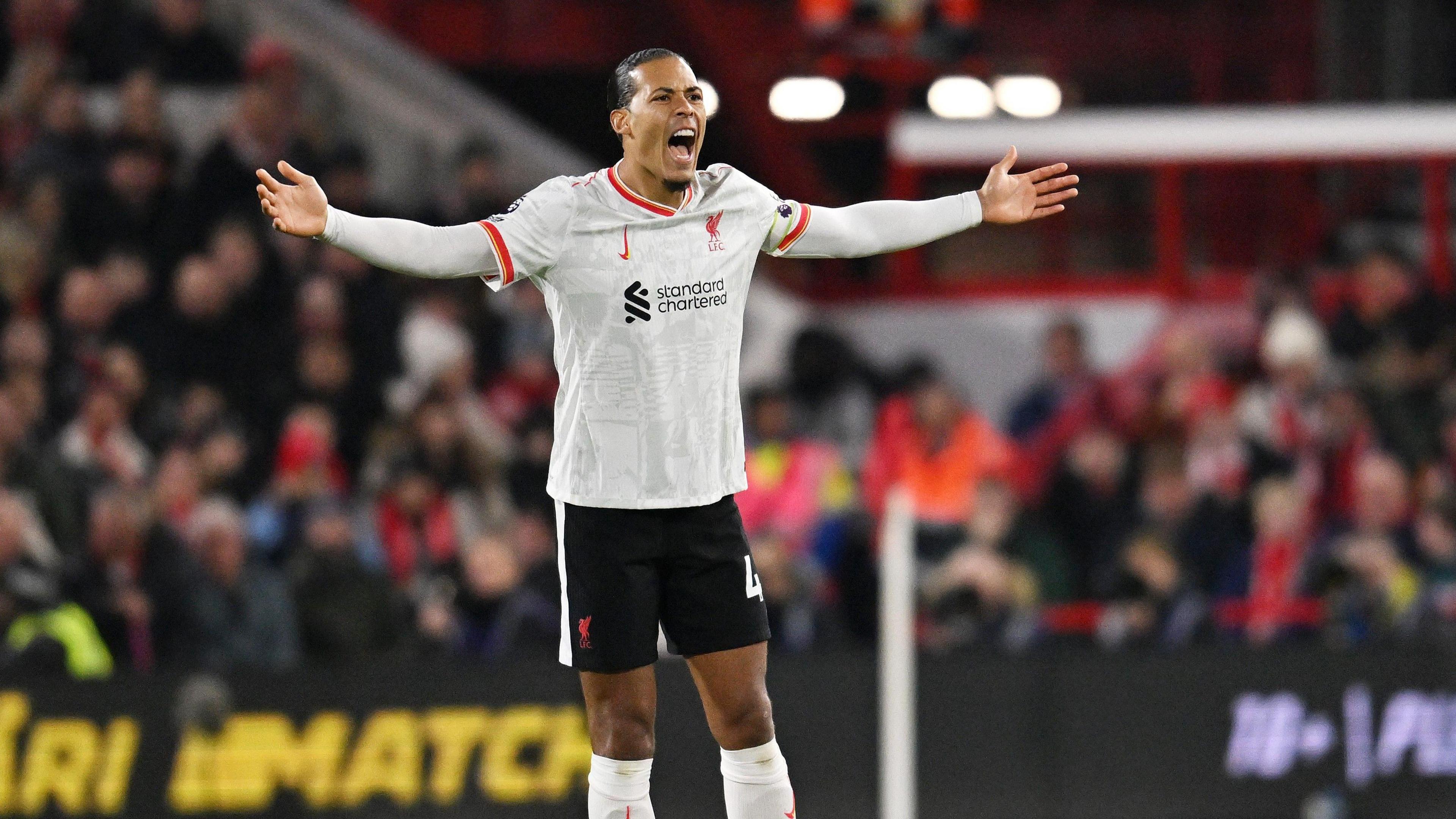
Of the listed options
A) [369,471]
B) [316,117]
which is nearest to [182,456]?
[369,471]

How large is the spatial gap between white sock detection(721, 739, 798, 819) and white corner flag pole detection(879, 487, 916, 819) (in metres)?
2.23

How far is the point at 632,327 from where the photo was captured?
4992mm

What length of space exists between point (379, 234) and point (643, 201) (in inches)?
26.4

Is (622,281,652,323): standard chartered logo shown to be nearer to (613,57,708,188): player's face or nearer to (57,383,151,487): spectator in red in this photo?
(613,57,708,188): player's face

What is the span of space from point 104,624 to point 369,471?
152 centimetres

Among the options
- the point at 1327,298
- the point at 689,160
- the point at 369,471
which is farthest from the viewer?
the point at 1327,298

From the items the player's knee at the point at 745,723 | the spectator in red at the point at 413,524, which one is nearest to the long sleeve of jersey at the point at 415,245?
the player's knee at the point at 745,723

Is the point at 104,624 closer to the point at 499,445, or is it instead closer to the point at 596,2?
the point at 499,445

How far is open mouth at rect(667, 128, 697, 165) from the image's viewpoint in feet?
16.2

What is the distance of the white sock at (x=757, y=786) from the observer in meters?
5.14

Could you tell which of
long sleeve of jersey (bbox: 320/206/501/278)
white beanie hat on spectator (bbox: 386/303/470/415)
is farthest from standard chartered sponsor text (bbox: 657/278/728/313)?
white beanie hat on spectator (bbox: 386/303/470/415)

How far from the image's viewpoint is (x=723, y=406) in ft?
16.7

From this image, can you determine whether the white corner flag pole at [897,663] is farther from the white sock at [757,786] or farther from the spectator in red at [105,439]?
the spectator in red at [105,439]

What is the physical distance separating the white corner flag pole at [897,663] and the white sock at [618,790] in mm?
2390
